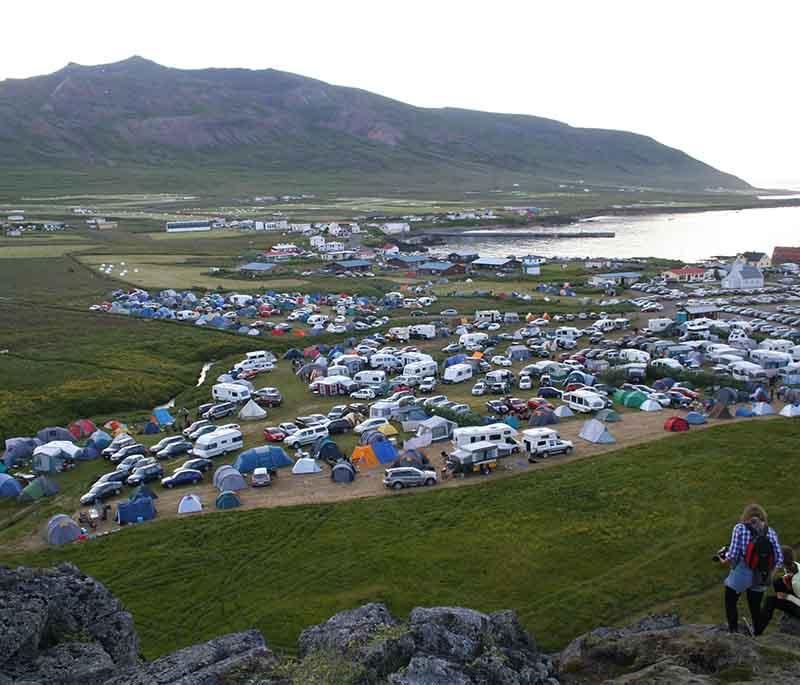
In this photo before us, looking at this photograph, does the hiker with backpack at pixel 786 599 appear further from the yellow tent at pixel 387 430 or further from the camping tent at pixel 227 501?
the yellow tent at pixel 387 430

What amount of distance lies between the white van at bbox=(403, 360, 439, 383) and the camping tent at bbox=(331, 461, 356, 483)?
1173 centimetres

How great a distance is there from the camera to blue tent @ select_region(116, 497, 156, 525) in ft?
64.4

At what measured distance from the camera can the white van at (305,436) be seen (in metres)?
25.0

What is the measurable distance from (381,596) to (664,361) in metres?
22.0

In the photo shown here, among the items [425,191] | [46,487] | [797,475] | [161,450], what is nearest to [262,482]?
[161,450]

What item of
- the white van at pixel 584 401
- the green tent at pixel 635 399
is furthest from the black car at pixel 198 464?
Answer: the green tent at pixel 635 399

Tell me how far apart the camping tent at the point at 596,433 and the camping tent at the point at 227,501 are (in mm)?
11664

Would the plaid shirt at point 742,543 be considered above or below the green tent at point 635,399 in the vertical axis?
above

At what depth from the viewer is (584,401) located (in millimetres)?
27969

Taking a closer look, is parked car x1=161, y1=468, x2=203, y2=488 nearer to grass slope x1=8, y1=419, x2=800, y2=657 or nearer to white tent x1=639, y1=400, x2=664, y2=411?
grass slope x1=8, y1=419, x2=800, y2=657

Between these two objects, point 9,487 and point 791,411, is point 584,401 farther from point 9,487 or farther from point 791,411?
point 9,487

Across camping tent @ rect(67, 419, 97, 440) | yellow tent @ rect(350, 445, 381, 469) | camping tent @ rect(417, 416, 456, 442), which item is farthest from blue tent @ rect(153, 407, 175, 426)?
camping tent @ rect(417, 416, 456, 442)

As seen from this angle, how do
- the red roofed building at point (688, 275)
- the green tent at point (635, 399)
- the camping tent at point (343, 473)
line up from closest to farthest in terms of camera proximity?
the camping tent at point (343, 473)
the green tent at point (635, 399)
the red roofed building at point (688, 275)

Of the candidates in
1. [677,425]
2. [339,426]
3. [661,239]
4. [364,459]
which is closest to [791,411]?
[677,425]
